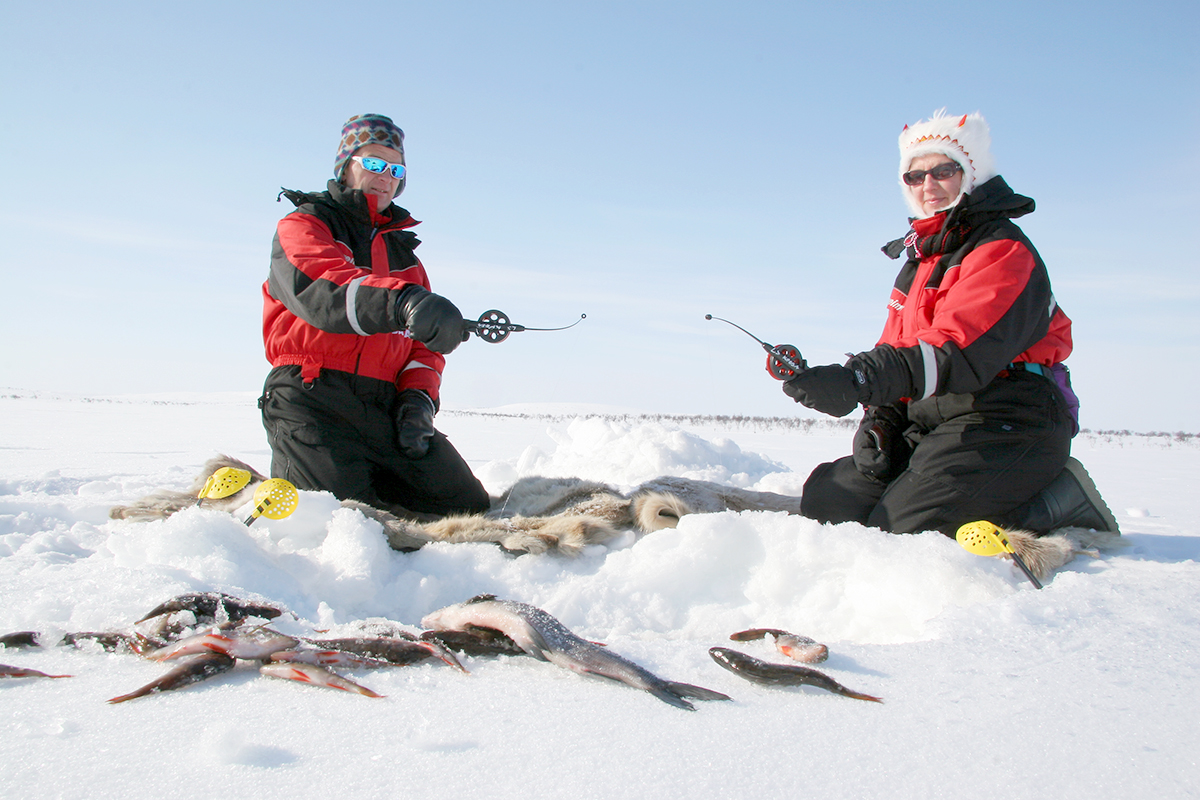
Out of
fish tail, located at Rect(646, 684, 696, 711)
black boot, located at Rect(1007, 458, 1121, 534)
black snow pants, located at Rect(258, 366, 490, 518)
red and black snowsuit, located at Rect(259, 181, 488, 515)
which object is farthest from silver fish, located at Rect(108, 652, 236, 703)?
black boot, located at Rect(1007, 458, 1121, 534)

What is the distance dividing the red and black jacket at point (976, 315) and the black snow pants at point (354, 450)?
1.96 metres

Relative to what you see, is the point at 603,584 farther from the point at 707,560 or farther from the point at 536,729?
the point at 536,729

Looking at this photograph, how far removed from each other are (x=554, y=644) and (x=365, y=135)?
2846mm

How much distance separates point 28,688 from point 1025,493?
300 cm

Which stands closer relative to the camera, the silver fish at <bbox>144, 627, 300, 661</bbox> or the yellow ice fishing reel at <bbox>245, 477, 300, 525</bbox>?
the silver fish at <bbox>144, 627, 300, 661</bbox>

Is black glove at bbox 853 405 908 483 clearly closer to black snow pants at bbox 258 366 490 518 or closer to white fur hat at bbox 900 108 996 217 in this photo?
white fur hat at bbox 900 108 996 217

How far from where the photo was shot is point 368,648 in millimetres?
1468

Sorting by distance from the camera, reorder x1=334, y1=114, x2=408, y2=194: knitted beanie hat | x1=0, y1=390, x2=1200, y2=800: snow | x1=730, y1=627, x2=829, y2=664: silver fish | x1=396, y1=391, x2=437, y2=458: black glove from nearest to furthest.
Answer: x1=0, y1=390, x2=1200, y2=800: snow < x1=730, y1=627, x2=829, y2=664: silver fish < x1=396, y1=391, x2=437, y2=458: black glove < x1=334, y1=114, x2=408, y2=194: knitted beanie hat

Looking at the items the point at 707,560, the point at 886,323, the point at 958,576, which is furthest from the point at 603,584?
the point at 886,323

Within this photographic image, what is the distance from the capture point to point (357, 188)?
11.2 feet

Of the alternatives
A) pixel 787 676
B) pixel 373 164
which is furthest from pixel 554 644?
pixel 373 164

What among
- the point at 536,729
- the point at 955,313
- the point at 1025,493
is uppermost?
the point at 955,313

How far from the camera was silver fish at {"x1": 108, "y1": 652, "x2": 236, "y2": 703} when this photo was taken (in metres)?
1.26

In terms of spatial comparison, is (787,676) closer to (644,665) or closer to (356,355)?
(644,665)
